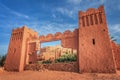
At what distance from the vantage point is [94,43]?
13.8m

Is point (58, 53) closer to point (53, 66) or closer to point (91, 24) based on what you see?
point (53, 66)

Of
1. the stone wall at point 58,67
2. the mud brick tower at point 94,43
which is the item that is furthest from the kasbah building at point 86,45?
the stone wall at point 58,67

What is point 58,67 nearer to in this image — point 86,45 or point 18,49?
point 86,45

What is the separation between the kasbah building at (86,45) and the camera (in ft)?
41.7

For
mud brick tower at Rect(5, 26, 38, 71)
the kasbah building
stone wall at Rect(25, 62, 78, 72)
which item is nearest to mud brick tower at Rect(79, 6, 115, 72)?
the kasbah building

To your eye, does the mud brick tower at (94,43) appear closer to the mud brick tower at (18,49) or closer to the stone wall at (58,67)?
the stone wall at (58,67)

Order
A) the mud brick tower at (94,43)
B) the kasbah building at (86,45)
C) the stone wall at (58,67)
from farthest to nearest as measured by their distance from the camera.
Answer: the stone wall at (58,67)
the kasbah building at (86,45)
the mud brick tower at (94,43)

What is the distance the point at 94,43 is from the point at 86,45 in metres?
1.00

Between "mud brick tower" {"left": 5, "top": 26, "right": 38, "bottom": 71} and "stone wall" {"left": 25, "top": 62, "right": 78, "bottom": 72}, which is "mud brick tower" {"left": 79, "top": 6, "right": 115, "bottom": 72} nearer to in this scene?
"stone wall" {"left": 25, "top": 62, "right": 78, "bottom": 72}

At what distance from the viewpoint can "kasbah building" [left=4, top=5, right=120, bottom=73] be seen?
1270cm

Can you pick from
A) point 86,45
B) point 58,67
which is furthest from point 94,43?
point 58,67

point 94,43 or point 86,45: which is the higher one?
point 94,43

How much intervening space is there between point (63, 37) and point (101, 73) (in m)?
7.38

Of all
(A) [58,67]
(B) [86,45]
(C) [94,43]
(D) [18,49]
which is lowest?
(A) [58,67]
